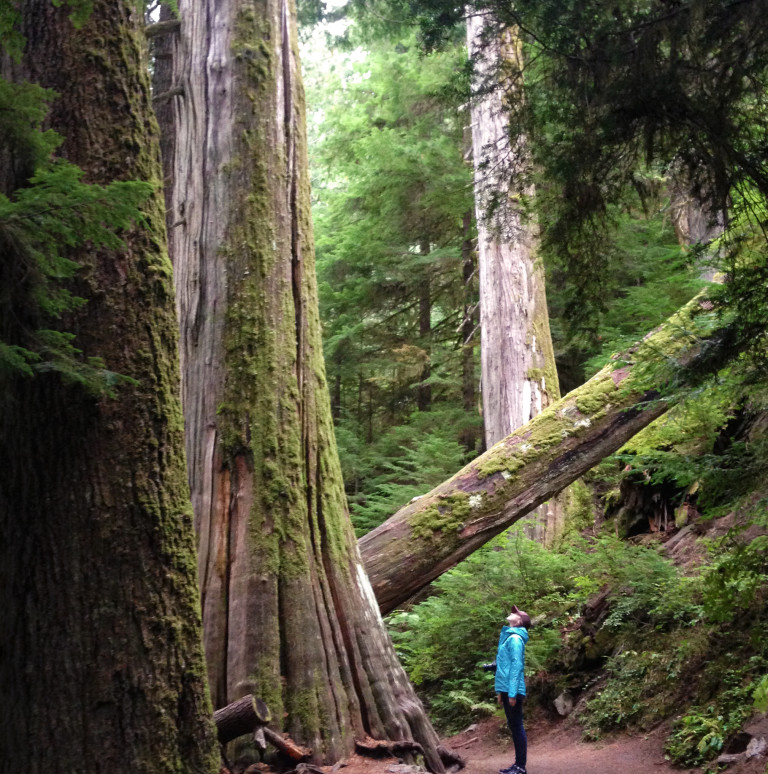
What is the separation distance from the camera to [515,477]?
6.39 meters

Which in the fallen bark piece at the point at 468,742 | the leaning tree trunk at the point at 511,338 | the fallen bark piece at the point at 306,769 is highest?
the leaning tree trunk at the point at 511,338

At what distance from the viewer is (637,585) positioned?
759cm

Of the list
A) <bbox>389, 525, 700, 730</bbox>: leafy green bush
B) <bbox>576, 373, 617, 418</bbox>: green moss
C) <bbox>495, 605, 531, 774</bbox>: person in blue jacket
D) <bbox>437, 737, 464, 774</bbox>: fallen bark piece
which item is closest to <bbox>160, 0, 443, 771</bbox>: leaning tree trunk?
<bbox>437, 737, 464, 774</bbox>: fallen bark piece

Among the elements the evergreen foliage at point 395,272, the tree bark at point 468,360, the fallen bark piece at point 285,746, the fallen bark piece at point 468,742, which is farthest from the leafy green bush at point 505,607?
the tree bark at point 468,360

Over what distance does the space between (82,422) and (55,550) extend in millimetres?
520

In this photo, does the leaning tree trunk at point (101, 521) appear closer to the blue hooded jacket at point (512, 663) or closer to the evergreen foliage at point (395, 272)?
the blue hooded jacket at point (512, 663)

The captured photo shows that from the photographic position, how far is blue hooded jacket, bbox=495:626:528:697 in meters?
6.45

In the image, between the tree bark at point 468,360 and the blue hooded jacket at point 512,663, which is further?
the tree bark at point 468,360

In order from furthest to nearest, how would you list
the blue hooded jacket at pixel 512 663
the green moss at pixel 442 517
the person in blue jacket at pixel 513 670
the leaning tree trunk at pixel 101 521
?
the blue hooded jacket at pixel 512 663 → the person in blue jacket at pixel 513 670 → the green moss at pixel 442 517 → the leaning tree trunk at pixel 101 521

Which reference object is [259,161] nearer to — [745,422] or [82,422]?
[82,422]

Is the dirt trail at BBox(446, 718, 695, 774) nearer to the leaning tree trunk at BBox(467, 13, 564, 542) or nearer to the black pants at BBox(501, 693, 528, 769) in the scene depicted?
the black pants at BBox(501, 693, 528, 769)

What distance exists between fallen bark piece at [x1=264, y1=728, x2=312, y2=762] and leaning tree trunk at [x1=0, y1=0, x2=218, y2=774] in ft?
3.36

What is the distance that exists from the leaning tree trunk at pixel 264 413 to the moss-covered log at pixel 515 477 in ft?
2.39

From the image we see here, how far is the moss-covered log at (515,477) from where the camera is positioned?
230 inches
